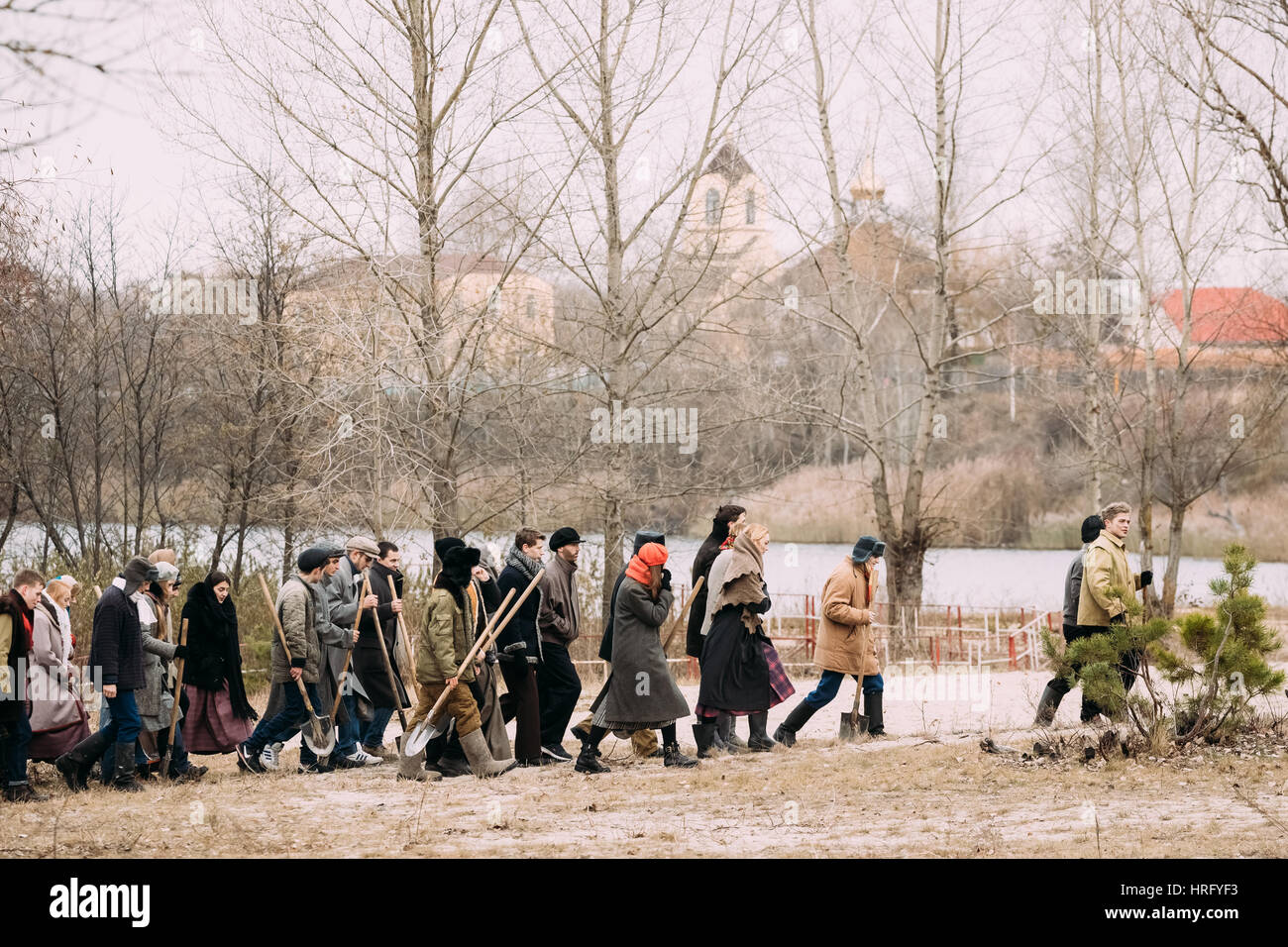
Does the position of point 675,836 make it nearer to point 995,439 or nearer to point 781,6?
point 781,6

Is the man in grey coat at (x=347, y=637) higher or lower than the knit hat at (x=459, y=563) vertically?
lower

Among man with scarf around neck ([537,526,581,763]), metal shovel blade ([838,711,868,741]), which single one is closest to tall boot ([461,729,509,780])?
man with scarf around neck ([537,526,581,763])

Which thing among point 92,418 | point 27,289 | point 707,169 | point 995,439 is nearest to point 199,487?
point 92,418

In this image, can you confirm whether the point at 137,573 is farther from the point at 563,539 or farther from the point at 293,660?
the point at 563,539

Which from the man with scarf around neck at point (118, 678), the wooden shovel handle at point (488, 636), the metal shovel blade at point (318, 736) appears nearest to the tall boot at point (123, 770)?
the man with scarf around neck at point (118, 678)

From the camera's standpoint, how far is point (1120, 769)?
864 centimetres

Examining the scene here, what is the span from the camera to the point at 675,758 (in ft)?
32.0

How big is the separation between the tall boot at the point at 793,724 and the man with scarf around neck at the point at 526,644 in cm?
189

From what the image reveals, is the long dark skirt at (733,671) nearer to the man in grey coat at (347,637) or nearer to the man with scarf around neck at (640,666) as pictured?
the man with scarf around neck at (640,666)

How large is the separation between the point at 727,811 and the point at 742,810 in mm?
95

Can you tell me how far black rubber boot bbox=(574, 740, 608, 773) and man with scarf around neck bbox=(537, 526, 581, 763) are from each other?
584mm

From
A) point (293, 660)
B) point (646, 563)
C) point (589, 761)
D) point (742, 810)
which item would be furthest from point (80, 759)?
point (742, 810)

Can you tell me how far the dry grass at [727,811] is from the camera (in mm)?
6723

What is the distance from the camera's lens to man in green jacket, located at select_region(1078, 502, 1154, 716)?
9742 mm
